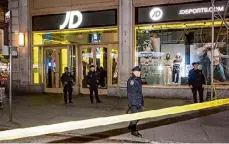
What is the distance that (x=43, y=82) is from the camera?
1814 cm

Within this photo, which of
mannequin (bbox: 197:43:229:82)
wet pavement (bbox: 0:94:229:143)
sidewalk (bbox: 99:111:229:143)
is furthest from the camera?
mannequin (bbox: 197:43:229:82)

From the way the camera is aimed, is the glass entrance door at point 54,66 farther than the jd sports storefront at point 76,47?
Yes

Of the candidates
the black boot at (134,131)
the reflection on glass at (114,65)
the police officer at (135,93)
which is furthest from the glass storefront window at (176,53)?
the police officer at (135,93)

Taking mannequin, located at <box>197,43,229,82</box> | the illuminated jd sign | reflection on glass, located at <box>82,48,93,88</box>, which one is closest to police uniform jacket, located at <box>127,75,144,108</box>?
mannequin, located at <box>197,43,229,82</box>

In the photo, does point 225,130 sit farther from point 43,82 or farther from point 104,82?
point 43,82

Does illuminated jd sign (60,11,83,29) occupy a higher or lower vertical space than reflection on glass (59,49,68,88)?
higher

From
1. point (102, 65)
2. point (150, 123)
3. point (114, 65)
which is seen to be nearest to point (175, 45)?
point (114, 65)

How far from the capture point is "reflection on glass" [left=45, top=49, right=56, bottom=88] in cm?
1809

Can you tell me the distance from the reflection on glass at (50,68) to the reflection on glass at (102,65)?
9.45 ft

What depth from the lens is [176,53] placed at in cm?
1530

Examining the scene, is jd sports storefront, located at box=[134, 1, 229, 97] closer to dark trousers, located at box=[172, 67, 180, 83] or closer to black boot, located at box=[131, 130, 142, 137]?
dark trousers, located at box=[172, 67, 180, 83]

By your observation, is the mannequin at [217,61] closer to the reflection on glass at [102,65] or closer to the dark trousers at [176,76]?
the dark trousers at [176,76]

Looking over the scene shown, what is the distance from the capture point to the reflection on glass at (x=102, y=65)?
1664 centimetres

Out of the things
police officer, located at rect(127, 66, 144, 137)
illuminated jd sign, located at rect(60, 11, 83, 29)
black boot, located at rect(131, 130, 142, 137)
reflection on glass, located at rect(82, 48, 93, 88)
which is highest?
illuminated jd sign, located at rect(60, 11, 83, 29)
